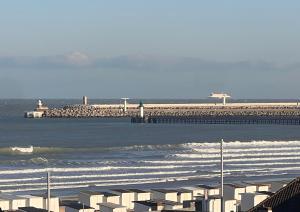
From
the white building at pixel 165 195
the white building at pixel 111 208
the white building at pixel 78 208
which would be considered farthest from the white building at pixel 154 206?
the white building at pixel 165 195

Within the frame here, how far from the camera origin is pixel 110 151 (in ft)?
231

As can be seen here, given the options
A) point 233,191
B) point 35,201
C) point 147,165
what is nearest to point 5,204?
point 35,201

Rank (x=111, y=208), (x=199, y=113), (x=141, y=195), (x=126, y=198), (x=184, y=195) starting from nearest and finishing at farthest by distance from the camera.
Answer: (x=111, y=208), (x=126, y=198), (x=141, y=195), (x=184, y=195), (x=199, y=113)

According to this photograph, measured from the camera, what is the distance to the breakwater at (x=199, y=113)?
130 meters

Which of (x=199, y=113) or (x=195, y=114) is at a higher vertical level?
(x=199, y=113)

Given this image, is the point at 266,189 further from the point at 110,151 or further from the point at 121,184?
the point at 110,151

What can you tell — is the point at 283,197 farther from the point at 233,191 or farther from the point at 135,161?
the point at 135,161

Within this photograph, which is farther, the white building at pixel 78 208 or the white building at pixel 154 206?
the white building at pixel 78 208

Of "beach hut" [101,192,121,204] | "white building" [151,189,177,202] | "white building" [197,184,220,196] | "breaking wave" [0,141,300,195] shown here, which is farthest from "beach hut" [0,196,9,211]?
"breaking wave" [0,141,300,195]

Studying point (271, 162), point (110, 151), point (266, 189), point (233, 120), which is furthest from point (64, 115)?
point (266, 189)

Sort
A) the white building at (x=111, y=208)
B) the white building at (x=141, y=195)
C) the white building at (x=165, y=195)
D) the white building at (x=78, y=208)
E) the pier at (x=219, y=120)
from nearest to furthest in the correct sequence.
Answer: the white building at (x=111, y=208), the white building at (x=78, y=208), the white building at (x=141, y=195), the white building at (x=165, y=195), the pier at (x=219, y=120)

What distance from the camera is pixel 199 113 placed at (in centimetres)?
13662

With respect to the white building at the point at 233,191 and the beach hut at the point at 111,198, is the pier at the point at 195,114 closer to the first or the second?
the white building at the point at 233,191

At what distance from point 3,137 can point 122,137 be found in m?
13.2
